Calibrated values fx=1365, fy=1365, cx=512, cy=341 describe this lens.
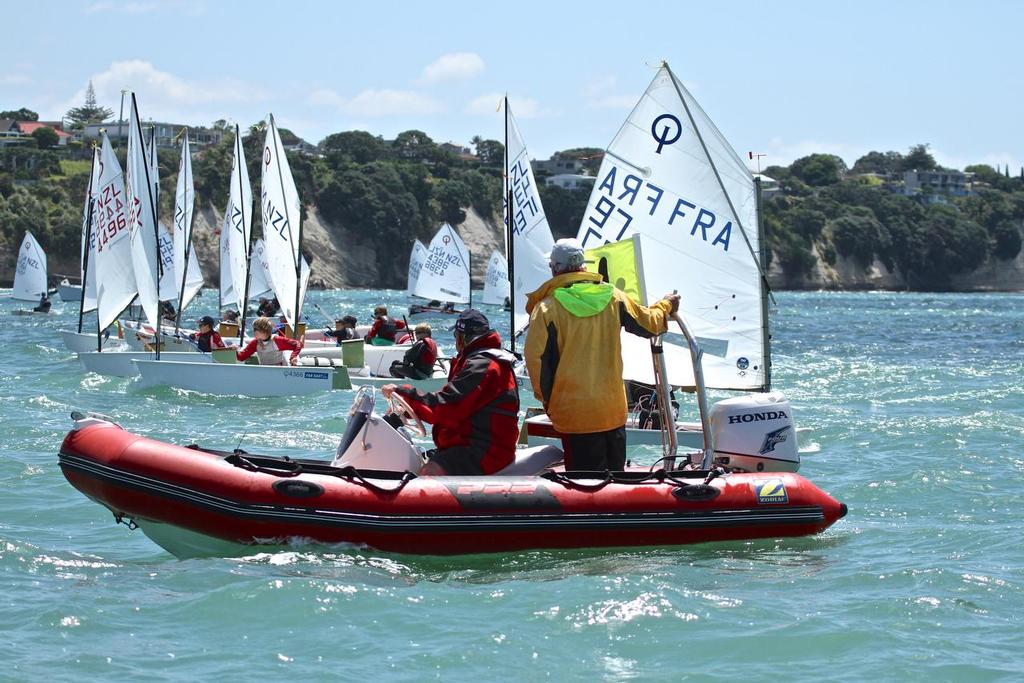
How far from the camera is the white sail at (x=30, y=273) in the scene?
50.2 meters

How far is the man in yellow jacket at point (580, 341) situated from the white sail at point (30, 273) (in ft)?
149

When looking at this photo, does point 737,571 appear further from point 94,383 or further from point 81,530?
point 94,383

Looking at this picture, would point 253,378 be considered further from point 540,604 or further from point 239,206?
point 540,604

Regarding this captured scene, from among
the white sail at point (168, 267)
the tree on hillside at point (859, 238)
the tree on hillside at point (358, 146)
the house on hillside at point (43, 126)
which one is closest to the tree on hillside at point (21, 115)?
the house on hillside at point (43, 126)

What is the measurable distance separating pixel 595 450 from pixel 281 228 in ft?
53.8

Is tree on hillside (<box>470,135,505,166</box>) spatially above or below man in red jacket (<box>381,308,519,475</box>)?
above

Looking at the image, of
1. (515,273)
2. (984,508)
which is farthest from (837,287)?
(984,508)

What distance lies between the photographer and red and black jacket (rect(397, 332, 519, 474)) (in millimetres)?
7973

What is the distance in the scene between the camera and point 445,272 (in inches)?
1964

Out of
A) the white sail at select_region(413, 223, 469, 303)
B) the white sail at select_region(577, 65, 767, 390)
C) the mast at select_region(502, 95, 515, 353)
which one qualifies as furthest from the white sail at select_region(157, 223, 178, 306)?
the white sail at select_region(577, 65, 767, 390)

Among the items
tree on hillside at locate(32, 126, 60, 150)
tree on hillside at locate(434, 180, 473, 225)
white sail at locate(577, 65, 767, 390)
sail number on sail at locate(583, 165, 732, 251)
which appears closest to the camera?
white sail at locate(577, 65, 767, 390)

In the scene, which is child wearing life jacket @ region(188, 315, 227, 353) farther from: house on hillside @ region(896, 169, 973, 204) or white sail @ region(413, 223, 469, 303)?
house on hillside @ region(896, 169, 973, 204)

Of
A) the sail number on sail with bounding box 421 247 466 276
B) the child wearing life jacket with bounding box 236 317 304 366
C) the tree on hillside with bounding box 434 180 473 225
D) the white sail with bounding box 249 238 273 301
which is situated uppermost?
the tree on hillside with bounding box 434 180 473 225

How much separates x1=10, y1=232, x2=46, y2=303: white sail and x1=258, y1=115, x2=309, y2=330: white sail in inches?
1139
